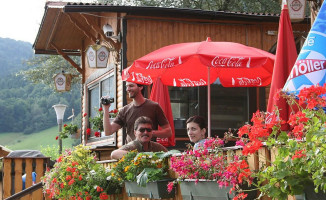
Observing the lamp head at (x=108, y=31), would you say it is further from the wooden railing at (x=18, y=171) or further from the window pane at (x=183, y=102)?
the wooden railing at (x=18, y=171)

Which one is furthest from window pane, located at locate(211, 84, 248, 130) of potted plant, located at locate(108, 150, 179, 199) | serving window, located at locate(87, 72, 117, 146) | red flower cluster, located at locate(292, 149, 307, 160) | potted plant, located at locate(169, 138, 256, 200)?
red flower cluster, located at locate(292, 149, 307, 160)

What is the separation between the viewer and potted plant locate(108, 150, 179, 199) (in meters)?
5.46

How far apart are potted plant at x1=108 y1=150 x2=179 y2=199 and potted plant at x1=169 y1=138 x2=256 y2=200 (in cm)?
51

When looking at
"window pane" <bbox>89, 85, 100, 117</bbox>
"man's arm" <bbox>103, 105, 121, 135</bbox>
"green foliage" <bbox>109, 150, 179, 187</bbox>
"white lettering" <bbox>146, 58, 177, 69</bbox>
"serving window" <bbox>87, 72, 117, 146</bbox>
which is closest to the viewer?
"green foliage" <bbox>109, 150, 179, 187</bbox>

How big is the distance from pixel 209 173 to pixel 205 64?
3433mm

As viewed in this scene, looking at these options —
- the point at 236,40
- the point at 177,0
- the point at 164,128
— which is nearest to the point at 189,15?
the point at 236,40

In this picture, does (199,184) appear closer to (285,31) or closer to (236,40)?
(285,31)

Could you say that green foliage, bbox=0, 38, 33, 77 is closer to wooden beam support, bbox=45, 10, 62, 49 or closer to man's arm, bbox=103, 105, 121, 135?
wooden beam support, bbox=45, 10, 62, 49

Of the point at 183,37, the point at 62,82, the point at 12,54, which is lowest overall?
the point at 62,82

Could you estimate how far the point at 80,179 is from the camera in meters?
6.94

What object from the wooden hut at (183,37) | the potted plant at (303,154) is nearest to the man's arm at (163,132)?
the potted plant at (303,154)

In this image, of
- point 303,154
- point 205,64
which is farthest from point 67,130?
point 303,154

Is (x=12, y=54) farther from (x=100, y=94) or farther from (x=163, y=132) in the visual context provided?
(x=163, y=132)

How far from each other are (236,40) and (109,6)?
305cm
